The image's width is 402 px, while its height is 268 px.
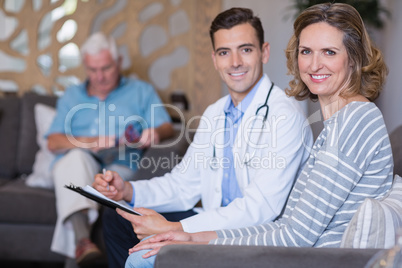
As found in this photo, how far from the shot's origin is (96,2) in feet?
12.0

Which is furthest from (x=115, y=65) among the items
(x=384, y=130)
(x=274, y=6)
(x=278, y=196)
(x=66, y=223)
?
(x=384, y=130)

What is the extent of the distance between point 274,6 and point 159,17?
899 millimetres

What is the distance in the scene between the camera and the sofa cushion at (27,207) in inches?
103

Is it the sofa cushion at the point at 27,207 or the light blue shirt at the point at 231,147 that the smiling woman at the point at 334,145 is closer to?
the light blue shirt at the point at 231,147

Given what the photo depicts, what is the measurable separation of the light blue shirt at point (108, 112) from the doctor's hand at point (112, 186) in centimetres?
115

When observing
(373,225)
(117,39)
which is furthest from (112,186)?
(117,39)

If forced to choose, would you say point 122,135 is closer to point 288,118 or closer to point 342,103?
point 288,118

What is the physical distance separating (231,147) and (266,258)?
0.75 m

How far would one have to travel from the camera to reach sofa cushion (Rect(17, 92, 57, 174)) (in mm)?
3113

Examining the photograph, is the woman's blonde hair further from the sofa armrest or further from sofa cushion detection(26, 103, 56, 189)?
sofa cushion detection(26, 103, 56, 189)

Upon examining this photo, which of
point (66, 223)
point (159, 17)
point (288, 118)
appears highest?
point (159, 17)

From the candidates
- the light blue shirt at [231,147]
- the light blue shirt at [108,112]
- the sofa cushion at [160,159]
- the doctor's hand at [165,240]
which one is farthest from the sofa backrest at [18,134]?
the doctor's hand at [165,240]

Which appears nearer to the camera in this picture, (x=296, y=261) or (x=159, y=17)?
(x=296, y=261)

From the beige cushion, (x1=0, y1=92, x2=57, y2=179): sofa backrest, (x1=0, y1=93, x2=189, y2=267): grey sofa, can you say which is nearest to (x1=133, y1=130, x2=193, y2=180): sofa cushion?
(x1=0, y1=93, x2=189, y2=267): grey sofa
